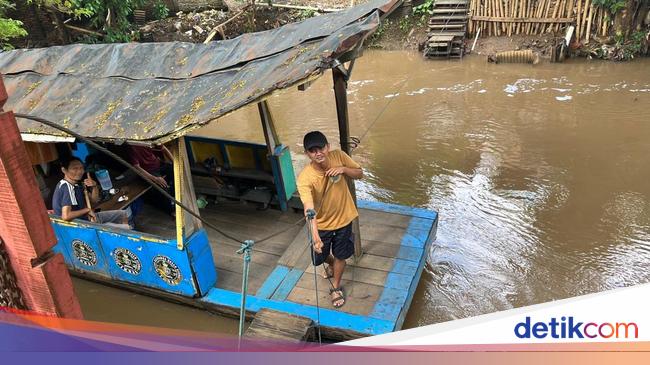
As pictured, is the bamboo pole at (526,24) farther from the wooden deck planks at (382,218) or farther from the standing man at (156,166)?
the standing man at (156,166)

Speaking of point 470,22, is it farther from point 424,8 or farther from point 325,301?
point 325,301

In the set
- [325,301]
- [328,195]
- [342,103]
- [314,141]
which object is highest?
[342,103]

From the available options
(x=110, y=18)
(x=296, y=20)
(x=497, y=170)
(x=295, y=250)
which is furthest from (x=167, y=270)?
(x=110, y=18)

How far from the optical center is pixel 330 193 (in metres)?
4.59

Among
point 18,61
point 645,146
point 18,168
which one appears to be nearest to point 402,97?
point 645,146

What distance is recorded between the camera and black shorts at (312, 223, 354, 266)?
477 centimetres

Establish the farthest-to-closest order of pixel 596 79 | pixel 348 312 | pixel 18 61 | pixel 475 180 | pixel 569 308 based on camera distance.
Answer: pixel 596 79, pixel 475 180, pixel 18 61, pixel 348 312, pixel 569 308

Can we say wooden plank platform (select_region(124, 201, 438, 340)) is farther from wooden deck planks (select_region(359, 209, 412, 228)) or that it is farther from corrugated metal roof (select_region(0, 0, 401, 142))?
corrugated metal roof (select_region(0, 0, 401, 142))

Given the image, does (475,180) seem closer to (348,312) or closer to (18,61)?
(348,312)

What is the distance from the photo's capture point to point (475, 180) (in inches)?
334

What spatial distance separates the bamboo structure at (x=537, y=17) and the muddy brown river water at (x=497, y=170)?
1.13m

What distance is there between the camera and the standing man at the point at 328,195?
4.32 metres

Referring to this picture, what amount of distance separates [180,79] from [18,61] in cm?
308

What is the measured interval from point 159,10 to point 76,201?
50.3ft
